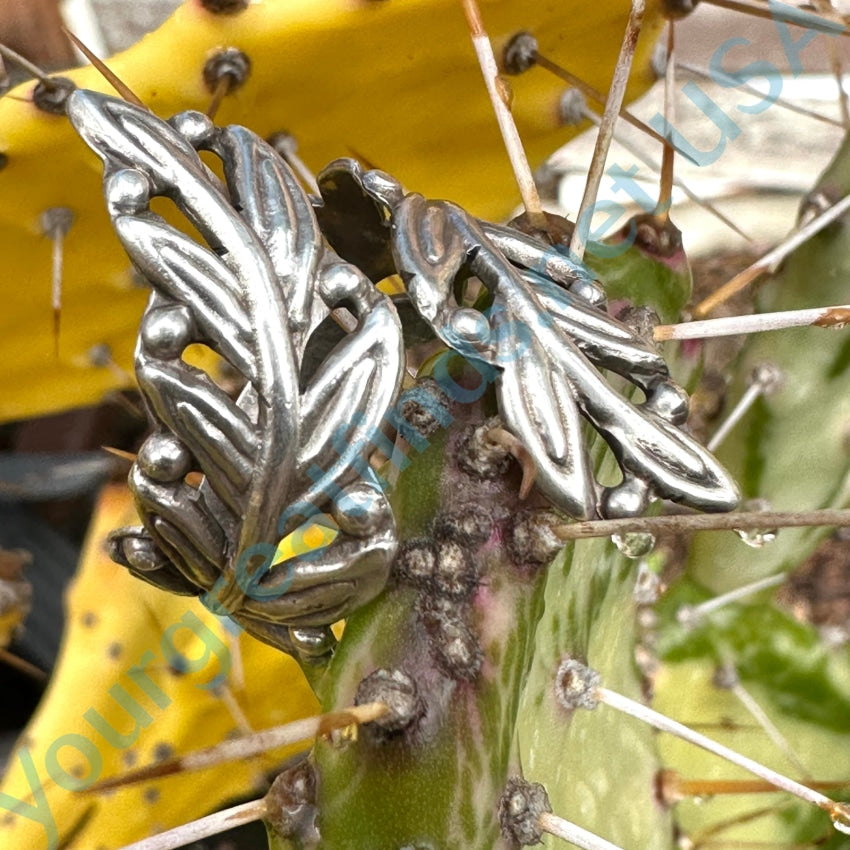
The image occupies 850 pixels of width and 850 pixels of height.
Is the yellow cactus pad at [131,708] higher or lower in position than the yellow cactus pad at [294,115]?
lower

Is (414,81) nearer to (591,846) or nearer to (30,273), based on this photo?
(30,273)

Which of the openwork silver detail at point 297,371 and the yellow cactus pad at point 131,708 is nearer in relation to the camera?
the openwork silver detail at point 297,371

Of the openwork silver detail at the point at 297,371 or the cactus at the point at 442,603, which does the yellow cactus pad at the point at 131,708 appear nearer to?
the cactus at the point at 442,603

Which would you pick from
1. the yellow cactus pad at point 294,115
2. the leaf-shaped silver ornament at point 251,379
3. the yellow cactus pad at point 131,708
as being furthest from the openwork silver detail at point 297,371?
the yellow cactus pad at point 131,708

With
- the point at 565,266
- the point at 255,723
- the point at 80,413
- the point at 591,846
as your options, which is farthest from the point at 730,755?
the point at 80,413

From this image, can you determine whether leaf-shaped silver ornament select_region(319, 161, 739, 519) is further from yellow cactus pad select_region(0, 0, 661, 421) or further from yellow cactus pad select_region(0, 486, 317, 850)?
yellow cactus pad select_region(0, 486, 317, 850)

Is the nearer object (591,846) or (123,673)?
(591,846)
